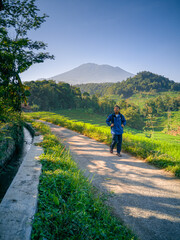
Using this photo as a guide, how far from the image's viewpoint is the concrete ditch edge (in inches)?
58.7

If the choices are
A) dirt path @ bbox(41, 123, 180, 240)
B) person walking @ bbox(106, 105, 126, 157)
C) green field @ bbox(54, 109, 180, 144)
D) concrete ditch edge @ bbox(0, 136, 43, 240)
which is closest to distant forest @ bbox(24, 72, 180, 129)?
green field @ bbox(54, 109, 180, 144)

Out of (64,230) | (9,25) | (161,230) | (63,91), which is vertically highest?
(63,91)

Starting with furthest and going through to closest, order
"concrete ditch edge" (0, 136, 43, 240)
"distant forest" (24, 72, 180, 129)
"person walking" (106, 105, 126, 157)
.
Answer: "distant forest" (24, 72, 180, 129) < "person walking" (106, 105, 126, 157) < "concrete ditch edge" (0, 136, 43, 240)

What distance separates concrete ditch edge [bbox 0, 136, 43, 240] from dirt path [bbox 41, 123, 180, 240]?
140 cm

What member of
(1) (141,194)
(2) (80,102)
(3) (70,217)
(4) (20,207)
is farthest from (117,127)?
(2) (80,102)

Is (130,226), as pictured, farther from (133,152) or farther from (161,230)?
(133,152)

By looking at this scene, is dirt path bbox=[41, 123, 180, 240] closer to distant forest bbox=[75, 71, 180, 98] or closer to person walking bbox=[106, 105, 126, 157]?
person walking bbox=[106, 105, 126, 157]

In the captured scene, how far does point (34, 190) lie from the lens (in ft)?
7.55

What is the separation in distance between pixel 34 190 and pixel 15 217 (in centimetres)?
60

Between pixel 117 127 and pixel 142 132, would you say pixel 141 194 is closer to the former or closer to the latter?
pixel 117 127

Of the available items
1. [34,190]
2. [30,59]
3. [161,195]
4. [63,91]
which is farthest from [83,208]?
[63,91]

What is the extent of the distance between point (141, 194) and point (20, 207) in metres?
2.38

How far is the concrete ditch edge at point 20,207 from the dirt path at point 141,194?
55.2 inches

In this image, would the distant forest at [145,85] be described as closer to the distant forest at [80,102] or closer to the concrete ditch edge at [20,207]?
the distant forest at [80,102]
